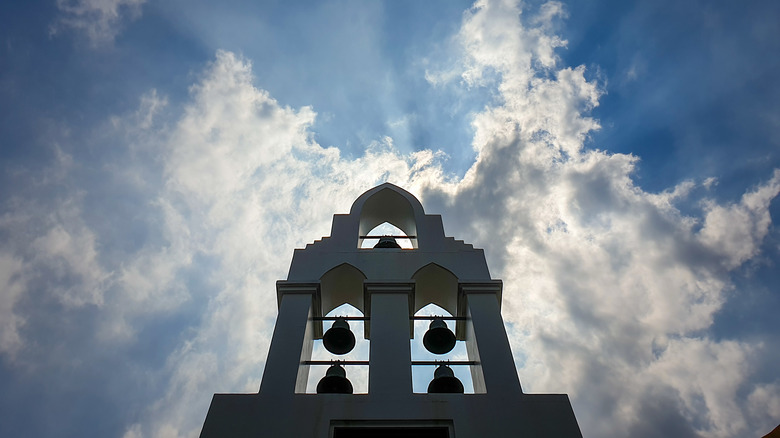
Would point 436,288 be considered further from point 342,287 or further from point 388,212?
point 388,212

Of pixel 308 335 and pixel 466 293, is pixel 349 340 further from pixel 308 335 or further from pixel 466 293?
pixel 466 293

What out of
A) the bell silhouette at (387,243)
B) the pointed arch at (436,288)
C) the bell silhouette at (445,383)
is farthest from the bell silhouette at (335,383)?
the bell silhouette at (387,243)

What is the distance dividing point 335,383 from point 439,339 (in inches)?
78.3

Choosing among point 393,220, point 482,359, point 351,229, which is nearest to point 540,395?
point 482,359

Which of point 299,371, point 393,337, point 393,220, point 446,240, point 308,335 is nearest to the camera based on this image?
point 299,371

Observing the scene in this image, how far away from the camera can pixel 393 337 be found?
757 centimetres

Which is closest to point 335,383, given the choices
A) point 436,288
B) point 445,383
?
point 445,383

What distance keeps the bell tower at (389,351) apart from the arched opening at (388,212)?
19 centimetres

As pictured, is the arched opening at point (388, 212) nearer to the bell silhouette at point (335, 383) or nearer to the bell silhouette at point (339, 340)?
the bell silhouette at point (339, 340)

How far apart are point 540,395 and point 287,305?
4.01m

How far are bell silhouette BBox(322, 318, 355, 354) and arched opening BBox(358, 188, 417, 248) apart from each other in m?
2.98

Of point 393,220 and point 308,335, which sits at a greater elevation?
point 393,220

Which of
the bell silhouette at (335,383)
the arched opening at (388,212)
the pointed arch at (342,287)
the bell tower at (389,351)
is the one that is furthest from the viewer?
the arched opening at (388,212)

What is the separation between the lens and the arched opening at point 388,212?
37.1 ft
